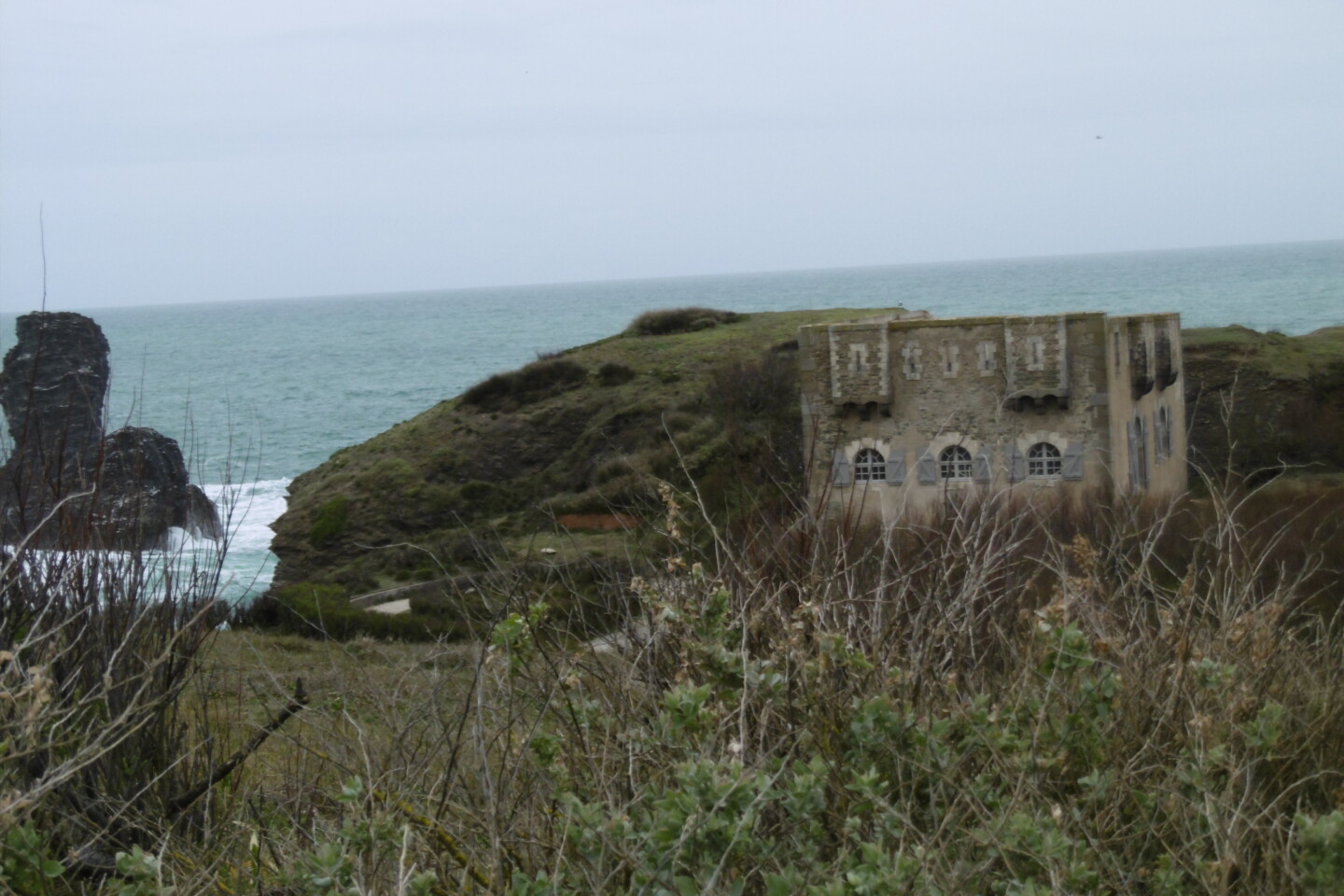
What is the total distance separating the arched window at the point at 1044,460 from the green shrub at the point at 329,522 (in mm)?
23252

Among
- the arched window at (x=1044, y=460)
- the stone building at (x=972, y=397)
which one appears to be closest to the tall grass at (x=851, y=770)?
the stone building at (x=972, y=397)

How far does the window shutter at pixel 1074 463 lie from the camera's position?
24281 millimetres

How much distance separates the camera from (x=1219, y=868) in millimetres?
3273

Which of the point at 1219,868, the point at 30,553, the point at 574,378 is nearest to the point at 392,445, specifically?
the point at 574,378

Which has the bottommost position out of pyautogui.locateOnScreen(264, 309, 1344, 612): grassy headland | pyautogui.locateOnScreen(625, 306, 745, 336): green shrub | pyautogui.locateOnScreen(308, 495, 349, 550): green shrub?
pyautogui.locateOnScreen(308, 495, 349, 550): green shrub

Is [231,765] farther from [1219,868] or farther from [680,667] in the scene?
[1219,868]

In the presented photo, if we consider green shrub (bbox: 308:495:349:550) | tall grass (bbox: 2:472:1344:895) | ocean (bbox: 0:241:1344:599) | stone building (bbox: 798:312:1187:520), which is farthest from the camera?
ocean (bbox: 0:241:1344:599)

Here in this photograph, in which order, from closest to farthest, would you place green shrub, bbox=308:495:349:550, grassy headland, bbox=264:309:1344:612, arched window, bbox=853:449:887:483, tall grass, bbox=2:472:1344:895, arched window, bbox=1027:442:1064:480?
1. tall grass, bbox=2:472:1344:895
2. arched window, bbox=1027:442:1064:480
3. arched window, bbox=853:449:887:483
4. grassy headland, bbox=264:309:1344:612
5. green shrub, bbox=308:495:349:550

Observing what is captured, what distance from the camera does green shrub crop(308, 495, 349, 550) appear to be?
40531 mm

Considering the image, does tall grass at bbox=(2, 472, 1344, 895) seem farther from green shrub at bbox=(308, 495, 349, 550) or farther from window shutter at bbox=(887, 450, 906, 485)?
green shrub at bbox=(308, 495, 349, 550)

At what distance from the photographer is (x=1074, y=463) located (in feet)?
79.9

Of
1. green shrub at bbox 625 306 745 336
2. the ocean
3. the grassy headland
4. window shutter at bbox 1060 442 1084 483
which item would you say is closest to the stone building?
window shutter at bbox 1060 442 1084 483

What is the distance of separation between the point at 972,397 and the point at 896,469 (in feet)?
6.53

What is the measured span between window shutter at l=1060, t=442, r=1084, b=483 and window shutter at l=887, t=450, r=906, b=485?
2953 millimetres
